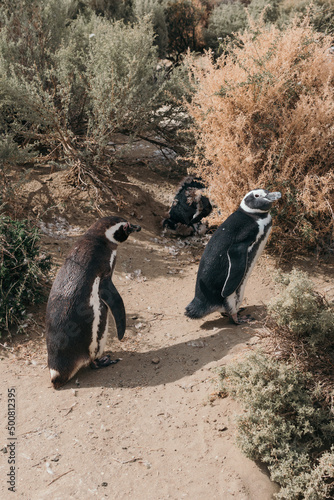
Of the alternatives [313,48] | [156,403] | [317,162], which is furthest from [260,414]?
[313,48]

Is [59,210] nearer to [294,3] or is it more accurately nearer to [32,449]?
[32,449]

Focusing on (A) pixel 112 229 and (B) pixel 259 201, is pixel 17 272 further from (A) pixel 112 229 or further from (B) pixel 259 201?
(B) pixel 259 201

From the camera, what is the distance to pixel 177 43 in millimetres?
12086

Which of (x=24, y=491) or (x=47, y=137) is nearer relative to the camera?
(x=24, y=491)

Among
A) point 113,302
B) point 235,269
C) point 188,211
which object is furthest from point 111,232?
point 188,211

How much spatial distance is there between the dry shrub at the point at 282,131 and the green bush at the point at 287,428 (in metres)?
2.45

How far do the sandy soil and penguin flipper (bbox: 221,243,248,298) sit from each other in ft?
1.27

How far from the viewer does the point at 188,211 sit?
19.1 ft

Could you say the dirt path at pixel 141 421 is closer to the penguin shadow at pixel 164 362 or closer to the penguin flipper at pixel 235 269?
the penguin shadow at pixel 164 362

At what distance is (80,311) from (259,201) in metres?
1.87

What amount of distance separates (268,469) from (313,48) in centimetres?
466

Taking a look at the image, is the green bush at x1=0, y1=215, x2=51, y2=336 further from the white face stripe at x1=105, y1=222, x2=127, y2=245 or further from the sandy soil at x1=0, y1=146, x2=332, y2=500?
the white face stripe at x1=105, y1=222, x2=127, y2=245

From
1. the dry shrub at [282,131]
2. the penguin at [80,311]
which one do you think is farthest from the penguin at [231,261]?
the dry shrub at [282,131]

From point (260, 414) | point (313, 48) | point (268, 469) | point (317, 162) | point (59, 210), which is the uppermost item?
point (313, 48)
